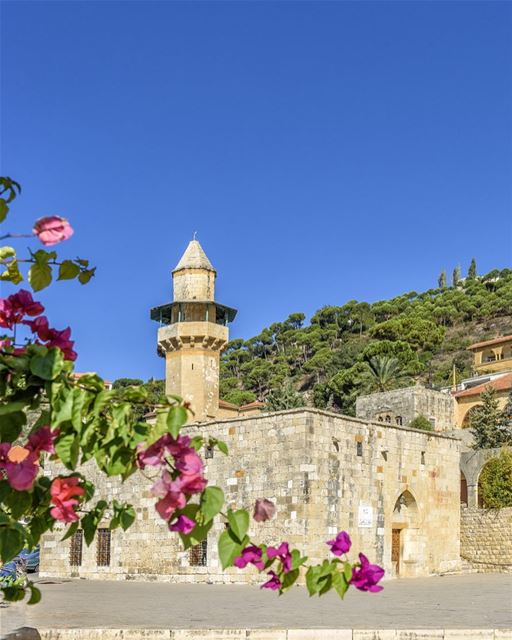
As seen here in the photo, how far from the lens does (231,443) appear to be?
989 inches

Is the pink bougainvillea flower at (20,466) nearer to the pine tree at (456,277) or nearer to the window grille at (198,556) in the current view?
the window grille at (198,556)

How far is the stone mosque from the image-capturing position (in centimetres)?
2348

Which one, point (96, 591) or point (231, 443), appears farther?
point (231, 443)

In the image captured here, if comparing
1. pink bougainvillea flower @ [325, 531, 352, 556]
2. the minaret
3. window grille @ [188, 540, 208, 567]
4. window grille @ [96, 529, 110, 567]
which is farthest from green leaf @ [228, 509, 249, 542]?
the minaret

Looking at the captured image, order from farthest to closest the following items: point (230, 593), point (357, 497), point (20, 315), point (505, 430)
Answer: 1. point (505, 430)
2. point (357, 497)
3. point (230, 593)
4. point (20, 315)

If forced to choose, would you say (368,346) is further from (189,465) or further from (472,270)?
(189,465)

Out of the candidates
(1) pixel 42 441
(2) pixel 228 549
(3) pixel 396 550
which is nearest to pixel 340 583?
(2) pixel 228 549

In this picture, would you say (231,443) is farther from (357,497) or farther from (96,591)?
(96,591)

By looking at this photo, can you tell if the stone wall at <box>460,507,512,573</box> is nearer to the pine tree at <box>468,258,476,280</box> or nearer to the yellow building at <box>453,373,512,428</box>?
the yellow building at <box>453,373,512,428</box>

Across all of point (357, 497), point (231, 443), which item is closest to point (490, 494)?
point (357, 497)

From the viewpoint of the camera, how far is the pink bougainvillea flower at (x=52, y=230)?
3064mm

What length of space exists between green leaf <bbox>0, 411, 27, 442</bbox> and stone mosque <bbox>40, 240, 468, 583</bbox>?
20.4m

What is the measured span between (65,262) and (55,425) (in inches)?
33.5

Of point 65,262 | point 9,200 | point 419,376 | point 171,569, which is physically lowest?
point 171,569
